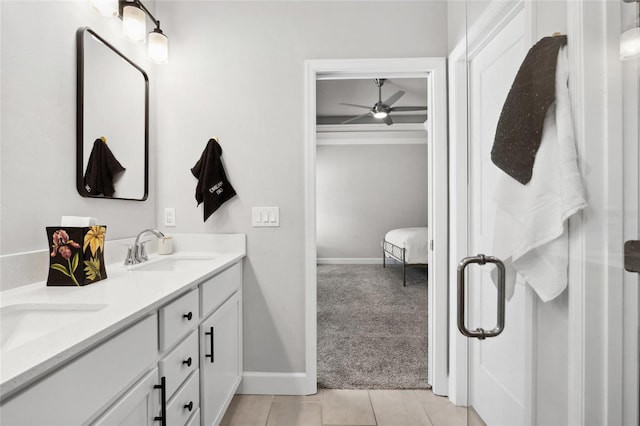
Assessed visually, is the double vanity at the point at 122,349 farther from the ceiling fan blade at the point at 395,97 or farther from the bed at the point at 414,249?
the bed at the point at 414,249

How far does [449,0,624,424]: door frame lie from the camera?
0.46 m

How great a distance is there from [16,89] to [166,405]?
1295 millimetres

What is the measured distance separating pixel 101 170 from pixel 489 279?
5.91ft

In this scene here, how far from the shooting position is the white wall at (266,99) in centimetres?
206

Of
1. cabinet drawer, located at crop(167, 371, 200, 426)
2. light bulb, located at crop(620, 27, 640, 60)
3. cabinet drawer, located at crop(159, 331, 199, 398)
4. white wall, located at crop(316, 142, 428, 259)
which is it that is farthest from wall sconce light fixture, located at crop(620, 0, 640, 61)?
white wall, located at crop(316, 142, 428, 259)

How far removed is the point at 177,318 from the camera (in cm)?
118

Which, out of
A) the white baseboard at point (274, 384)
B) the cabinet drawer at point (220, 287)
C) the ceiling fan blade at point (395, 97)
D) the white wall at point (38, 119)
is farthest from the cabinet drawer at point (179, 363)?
the ceiling fan blade at point (395, 97)

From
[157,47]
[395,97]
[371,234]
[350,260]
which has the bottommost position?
[350,260]

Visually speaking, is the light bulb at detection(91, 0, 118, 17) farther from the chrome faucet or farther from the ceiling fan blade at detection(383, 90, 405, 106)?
the ceiling fan blade at detection(383, 90, 405, 106)

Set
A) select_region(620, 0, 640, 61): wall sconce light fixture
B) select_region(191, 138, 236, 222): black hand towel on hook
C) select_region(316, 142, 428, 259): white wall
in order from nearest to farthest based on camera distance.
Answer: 1. select_region(620, 0, 640, 61): wall sconce light fixture
2. select_region(191, 138, 236, 222): black hand towel on hook
3. select_region(316, 142, 428, 259): white wall

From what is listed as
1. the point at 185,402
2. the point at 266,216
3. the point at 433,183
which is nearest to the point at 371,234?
the point at 433,183

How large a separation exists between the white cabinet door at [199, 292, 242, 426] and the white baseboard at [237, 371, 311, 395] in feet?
0.47

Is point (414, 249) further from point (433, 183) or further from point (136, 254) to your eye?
point (136, 254)

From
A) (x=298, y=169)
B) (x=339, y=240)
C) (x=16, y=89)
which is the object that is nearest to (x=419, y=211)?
(x=339, y=240)
